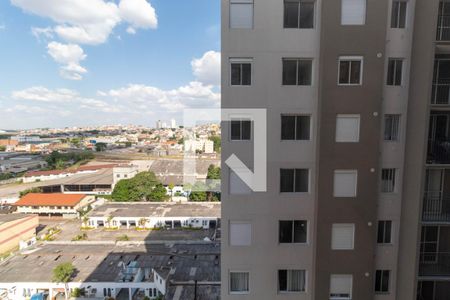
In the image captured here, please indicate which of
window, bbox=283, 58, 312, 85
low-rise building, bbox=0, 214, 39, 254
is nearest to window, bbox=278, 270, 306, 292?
window, bbox=283, 58, 312, 85

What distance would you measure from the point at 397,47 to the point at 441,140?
9.95 feet

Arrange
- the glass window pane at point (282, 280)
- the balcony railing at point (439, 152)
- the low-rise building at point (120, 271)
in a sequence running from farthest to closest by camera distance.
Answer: the low-rise building at point (120, 271)
the glass window pane at point (282, 280)
the balcony railing at point (439, 152)

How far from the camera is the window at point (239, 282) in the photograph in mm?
7023

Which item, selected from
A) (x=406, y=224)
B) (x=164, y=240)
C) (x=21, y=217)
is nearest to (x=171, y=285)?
(x=164, y=240)

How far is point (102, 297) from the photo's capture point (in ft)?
62.4

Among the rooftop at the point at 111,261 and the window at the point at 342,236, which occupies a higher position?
the window at the point at 342,236

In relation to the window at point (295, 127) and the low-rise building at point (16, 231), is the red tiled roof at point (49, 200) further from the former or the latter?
the window at point (295, 127)

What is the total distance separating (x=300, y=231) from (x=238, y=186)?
7.38ft

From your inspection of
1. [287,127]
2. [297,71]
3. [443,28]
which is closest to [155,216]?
[287,127]

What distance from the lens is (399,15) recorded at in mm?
6418

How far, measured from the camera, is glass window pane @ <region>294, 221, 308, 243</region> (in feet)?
22.6

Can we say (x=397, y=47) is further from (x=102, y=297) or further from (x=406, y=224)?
(x=102, y=297)

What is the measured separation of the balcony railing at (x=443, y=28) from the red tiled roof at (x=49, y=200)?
48596 mm

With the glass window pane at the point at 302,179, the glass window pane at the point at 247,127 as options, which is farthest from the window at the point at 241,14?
the glass window pane at the point at 302,179
